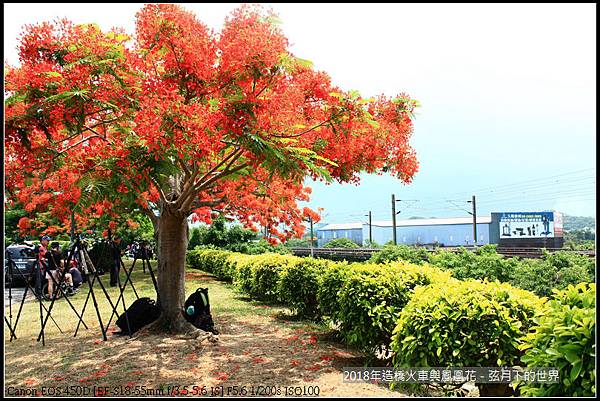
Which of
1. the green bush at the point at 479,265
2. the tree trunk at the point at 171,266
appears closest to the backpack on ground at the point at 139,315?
the tree trunk at the point at 171,266

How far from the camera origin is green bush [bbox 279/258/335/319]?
935cm

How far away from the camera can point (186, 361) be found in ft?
21.8

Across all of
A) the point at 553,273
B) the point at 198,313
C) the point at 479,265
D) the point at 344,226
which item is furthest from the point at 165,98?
the point at 344,226

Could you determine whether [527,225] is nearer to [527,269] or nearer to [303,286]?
[527,269]

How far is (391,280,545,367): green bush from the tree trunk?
4.89 m

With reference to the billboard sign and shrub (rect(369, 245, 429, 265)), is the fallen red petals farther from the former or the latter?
the billboard sign

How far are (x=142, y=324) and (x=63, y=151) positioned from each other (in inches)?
127

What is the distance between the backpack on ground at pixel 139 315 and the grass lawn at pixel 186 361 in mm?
343

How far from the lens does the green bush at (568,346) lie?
320 centimetres

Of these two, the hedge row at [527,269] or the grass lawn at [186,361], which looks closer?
the grass lawn at [186,361]

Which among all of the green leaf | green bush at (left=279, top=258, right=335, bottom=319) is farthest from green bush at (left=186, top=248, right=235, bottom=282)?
the green leaf

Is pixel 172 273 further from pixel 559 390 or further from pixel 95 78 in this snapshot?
pixel 559 390

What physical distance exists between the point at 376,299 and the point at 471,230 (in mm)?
52167

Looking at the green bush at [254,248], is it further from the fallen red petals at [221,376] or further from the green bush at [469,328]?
the green bush at [469,328]
